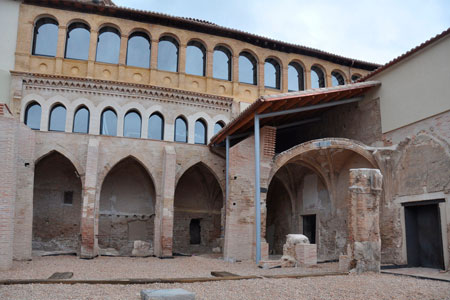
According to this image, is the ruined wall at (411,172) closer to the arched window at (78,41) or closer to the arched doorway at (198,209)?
the arched doorway at (198,209)

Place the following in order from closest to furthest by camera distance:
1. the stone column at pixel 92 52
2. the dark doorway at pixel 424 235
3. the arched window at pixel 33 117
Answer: the dark doorway at pixel 424 235 → the arched window at pixel 33 117 → the stone column at pixel 92 52

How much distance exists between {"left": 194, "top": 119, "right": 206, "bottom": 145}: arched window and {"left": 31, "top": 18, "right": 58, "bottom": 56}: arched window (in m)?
6.68

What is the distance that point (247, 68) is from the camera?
789 inches

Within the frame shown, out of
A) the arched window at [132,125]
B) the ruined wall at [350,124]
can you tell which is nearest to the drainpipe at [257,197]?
the ruined wall at [350,124]

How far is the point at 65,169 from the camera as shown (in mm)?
18656

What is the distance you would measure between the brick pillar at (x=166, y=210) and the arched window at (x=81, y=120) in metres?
3.41

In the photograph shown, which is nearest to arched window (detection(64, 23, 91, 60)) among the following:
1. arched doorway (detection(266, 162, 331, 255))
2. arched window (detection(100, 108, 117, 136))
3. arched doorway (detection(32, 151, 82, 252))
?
arched window (detection(100, 108, 117, 136))

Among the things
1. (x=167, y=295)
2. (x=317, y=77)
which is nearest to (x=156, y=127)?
(x=317, y=77)

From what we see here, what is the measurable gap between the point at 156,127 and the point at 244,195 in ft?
19.1

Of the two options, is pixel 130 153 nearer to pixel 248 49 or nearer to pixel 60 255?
pixel 60 255

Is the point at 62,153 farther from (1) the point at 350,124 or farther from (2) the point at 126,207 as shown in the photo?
(1) the point at 350,124

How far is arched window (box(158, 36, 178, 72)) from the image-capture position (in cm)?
1884

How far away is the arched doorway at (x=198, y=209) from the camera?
2034cm

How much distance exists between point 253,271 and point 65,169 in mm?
11128
